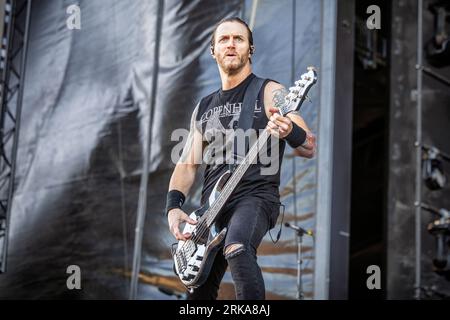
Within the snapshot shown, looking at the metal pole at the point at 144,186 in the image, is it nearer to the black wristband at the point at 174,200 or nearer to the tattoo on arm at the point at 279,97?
the black wristband at the point at 174,200

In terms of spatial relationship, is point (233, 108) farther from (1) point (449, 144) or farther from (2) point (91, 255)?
(1) point (449, 144)

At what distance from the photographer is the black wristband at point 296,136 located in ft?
17.7

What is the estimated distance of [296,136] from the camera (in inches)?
213

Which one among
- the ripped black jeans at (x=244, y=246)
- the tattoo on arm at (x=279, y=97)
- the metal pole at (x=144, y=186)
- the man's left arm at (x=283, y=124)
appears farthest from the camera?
the metal pole at (x=144, y=186)

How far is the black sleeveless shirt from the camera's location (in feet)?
18.7

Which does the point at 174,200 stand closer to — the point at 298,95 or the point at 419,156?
the point at 298,95

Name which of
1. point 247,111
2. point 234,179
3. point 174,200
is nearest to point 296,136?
point 234,179

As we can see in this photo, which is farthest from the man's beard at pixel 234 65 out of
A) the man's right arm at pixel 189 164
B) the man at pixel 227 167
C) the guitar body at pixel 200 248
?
the guitar body at pixel 200 248

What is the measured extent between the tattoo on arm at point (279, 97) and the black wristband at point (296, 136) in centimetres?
38

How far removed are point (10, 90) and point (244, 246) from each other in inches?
150

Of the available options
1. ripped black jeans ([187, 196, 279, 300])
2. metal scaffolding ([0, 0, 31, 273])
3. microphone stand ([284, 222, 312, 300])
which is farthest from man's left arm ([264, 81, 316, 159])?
metal scaffolding ([0, 0, 31, 273])

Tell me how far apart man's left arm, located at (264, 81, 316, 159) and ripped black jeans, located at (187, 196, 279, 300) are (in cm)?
40

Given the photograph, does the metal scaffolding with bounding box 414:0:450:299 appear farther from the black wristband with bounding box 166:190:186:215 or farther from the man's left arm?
the black wristband with bounding box 166:190:186:215
